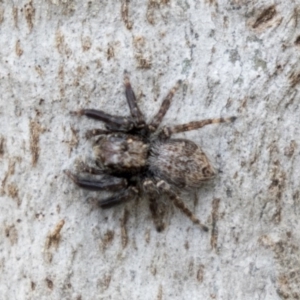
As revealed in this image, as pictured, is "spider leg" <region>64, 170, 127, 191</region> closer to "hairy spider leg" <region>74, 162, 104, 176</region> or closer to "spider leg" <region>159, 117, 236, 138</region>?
"hairy spider leg" <region>74, 162, 104, 176</region>

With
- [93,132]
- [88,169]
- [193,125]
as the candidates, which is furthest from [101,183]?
[193,125]

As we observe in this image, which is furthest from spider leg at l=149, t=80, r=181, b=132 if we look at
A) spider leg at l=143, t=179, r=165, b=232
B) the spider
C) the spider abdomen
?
spider leg at l=143, t=179, r=165, b=232

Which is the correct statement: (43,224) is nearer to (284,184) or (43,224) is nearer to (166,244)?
(166,244)

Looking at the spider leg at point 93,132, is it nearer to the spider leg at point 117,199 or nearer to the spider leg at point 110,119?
the spider leg at point 110,119

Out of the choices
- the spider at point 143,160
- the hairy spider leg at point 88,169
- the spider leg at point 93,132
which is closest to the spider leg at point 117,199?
the spider at point 143,160

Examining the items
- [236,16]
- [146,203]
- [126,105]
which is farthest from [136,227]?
[236,16]
